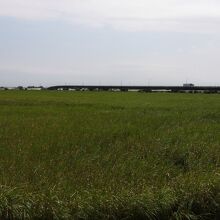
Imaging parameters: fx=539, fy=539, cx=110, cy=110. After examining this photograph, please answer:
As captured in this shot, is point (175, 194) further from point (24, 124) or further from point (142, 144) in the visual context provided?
point (24, 124)

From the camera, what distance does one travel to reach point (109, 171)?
7.27 metres

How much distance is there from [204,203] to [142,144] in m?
3.78

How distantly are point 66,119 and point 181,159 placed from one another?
6220 mm

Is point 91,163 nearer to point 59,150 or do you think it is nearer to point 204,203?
point 59,150

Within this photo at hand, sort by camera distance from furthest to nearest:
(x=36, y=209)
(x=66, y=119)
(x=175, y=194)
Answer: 1. (x=66, y=119)
2. (x=175, y=194)
3. (x=36, y=209)

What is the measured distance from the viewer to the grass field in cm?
553

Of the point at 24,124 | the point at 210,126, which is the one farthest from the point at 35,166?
the point at 210,126

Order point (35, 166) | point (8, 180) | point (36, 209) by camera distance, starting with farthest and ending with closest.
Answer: point (35, 166), point (8, 180), point (36, 209)

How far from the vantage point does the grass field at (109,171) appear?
5.53 meters

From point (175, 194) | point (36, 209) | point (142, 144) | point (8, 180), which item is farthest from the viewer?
point (142, 144)

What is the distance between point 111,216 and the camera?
5.52m

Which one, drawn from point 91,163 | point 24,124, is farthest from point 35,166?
point 24,124

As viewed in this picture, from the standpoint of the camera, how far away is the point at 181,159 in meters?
8.48

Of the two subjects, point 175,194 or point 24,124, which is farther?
point 24,124
